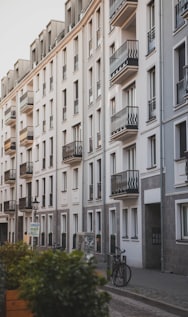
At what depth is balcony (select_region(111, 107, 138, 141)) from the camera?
2769 centimetres

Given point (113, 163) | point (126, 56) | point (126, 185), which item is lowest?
point (126, 185)

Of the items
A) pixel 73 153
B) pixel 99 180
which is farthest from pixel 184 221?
pixel 73 153

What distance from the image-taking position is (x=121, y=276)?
59.6 ft

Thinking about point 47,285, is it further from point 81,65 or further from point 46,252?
point 81,65

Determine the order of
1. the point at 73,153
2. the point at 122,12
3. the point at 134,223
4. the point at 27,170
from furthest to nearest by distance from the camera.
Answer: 1. the point at 27,170
2. the point at 73,153
3. the point at 122,12
4. the point at 134,223

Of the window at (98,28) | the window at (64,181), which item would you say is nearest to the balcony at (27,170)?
the window at (64,181)

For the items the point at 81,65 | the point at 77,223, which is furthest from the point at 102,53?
the point at 77,223

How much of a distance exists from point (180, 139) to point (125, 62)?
679cm

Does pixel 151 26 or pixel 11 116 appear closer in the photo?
pixel 151 26

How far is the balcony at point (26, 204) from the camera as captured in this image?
50094mm

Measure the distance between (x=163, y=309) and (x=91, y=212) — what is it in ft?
73.0

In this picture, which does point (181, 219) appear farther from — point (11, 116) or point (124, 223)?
point (11, 116)

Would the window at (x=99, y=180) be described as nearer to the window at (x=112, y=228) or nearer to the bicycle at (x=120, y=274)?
the window at (x=112, y=228)

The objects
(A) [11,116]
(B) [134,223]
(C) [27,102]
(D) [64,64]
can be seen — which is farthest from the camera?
(A) [11,116]
